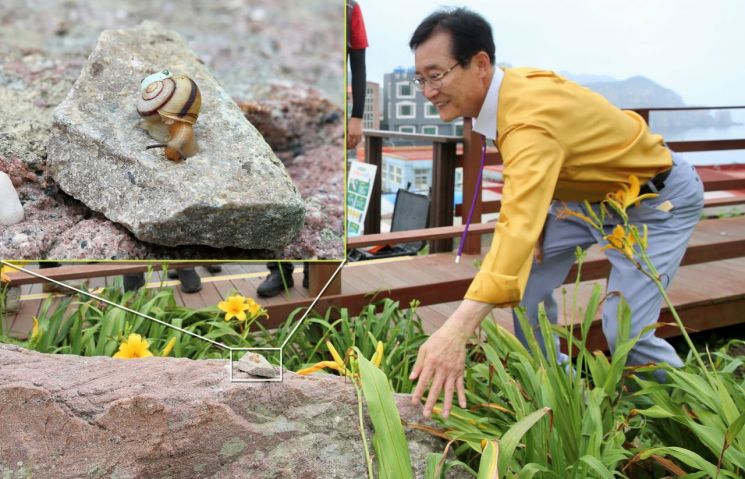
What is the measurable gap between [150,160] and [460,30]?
0.87m

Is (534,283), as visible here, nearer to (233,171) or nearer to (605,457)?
(605,457)

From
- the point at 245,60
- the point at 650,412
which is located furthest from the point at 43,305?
the point at 650,412

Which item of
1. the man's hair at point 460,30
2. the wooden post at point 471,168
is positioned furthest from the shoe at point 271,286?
the wooden post at point 471,168

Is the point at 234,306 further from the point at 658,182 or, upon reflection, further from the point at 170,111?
the point at 658,182

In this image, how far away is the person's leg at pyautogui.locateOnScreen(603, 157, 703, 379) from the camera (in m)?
1.92

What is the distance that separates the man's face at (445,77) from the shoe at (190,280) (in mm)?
966

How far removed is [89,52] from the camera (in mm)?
1250

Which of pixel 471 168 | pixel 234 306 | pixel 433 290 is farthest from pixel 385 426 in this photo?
pixel 471 168

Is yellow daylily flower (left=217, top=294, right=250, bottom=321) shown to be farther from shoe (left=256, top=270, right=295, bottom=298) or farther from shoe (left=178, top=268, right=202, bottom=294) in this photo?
shoe (left=178, top=268, right=202, bottom=294)

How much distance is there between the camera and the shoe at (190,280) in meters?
2.13

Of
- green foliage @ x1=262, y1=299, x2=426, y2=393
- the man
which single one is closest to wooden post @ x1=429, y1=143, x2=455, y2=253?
green foliage @ x1=262, y1=299, x2=426, y2=393

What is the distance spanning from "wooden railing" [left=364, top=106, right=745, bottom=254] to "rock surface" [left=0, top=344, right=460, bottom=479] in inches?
87.4

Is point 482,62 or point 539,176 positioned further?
point 482,62

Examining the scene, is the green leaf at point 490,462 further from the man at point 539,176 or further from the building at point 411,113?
the building at point 411,113
